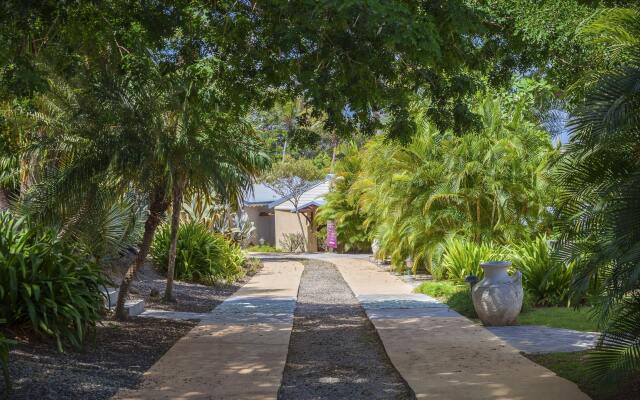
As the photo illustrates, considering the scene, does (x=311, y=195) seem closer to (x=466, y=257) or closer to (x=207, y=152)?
(x=466, y=257)

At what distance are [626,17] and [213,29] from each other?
5028 millimetres

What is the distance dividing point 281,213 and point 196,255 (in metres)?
24.9

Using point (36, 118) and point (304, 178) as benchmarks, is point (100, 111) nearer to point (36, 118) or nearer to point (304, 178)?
point (36, 118)

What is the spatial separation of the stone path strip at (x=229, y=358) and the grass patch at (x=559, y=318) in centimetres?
388

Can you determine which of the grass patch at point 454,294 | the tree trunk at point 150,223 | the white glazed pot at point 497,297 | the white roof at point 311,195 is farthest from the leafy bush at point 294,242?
the white glazed pot at point 497,297

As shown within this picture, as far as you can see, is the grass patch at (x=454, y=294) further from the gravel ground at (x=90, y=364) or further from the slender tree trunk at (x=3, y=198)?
the slender tree trunk at (x=3, y=198)

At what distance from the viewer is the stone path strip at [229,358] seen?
757cm

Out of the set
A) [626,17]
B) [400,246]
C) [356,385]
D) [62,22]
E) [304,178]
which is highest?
[304,178]

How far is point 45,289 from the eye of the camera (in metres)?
A: 9.01

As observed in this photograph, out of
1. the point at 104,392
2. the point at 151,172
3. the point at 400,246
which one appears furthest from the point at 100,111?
the point at 400,246

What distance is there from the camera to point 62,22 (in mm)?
8492

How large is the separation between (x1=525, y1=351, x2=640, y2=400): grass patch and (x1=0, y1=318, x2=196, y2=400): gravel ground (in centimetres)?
432

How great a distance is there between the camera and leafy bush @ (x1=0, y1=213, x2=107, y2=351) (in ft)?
28.6

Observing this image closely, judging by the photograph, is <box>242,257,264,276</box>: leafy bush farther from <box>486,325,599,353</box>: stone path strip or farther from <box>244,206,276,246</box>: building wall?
<box>244,206,276,246</box>: building wall
